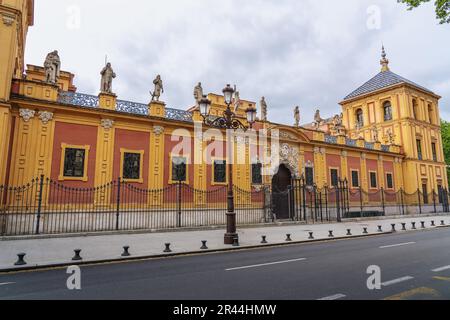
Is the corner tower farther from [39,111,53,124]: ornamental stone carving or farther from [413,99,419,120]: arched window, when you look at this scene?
[39,111,53,124]: ornamental stone carving

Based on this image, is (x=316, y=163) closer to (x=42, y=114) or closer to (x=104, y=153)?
(x=104, y=153)

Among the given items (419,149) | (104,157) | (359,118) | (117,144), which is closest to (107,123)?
(117,144)

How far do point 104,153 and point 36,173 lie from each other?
3.38 meters

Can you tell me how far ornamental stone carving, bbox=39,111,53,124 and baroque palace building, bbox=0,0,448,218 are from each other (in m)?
0.04

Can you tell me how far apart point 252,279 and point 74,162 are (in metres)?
13.3

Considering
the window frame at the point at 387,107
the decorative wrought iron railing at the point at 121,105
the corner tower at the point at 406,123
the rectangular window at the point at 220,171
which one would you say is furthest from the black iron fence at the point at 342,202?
the window frame at the point at 387,107

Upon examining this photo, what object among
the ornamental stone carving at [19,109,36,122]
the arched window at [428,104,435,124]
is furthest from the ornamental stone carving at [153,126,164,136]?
the arched window at [428,104,435,124]

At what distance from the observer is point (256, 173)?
21.7 m

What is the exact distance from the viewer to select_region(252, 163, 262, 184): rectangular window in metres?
A: 21.6

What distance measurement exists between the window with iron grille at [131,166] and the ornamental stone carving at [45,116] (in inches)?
166

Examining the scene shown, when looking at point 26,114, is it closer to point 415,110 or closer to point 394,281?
point 394,281

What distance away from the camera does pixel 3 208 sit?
13094mm
